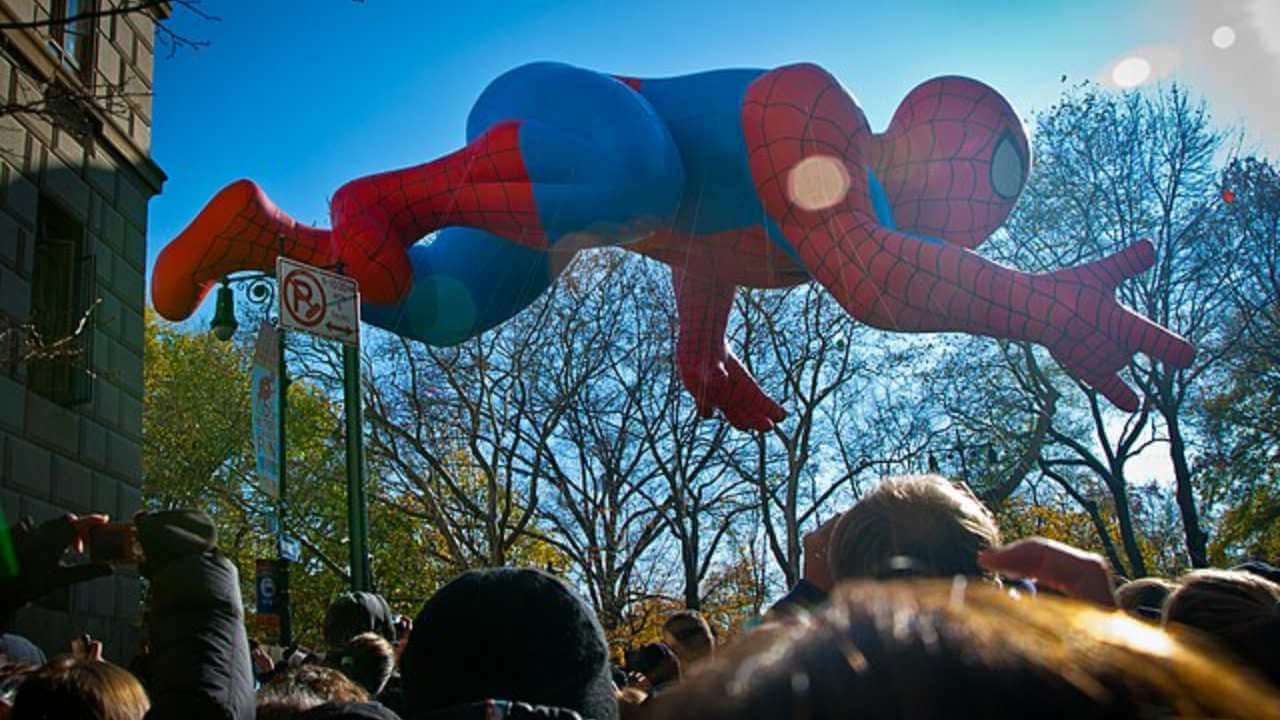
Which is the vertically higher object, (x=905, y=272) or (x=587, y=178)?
(x=587, y=178)

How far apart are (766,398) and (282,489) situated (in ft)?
14.3

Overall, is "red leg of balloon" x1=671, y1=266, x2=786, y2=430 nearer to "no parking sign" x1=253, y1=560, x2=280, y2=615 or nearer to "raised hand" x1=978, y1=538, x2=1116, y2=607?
"no parking sign" x1=253, y1=560, x2=280, y2=615

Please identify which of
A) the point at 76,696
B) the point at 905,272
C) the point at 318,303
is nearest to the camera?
the point at 76,696

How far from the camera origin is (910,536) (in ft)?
6.91

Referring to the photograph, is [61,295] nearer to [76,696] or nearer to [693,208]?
[693,208]

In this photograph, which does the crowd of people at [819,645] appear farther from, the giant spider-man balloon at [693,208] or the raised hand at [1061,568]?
the giant spider-man balloon at [693,208]

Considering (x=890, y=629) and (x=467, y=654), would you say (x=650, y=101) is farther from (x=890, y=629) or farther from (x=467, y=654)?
(x=890, y=629)

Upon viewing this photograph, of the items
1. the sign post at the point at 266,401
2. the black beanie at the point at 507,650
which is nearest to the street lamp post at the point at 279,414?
the sign post at the point at 266,401

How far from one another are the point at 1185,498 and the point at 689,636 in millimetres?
14832

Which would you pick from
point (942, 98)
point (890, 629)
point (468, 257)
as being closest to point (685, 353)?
point (468, 257)

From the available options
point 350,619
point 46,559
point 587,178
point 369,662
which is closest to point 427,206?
point 587,178

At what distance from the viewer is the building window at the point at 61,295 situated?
10.8 metres

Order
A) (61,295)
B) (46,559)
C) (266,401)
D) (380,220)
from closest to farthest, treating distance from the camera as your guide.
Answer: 1. (46,559)
2. (380,220)
3. (266,401)
4. (61,295)

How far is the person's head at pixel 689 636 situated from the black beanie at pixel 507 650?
358cm
